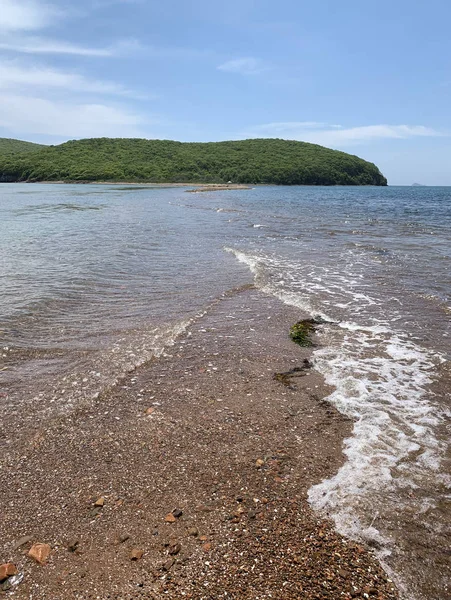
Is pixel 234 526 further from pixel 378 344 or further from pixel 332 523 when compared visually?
pixel 378 344

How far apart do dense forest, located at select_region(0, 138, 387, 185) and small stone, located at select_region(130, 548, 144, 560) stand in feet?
411

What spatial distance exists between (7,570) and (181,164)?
490 feet

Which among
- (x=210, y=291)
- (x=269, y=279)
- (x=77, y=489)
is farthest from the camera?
(x=269, y=279)

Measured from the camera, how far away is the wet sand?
313cm

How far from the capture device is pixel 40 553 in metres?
3.37

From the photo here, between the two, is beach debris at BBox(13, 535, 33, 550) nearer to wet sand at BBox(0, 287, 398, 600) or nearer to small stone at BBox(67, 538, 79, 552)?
wet sand at BBox(0, 287, 398, 600)

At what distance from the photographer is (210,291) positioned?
1178cm

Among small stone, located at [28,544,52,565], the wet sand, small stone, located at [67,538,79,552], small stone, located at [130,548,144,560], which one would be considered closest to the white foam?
the wet sand

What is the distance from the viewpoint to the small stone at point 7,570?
10.4 feet

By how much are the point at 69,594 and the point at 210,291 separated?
9.09m

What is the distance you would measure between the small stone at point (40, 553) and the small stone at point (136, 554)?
68 cm

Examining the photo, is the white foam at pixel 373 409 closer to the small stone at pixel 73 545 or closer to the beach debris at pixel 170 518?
the beach debris at pixel 170 518

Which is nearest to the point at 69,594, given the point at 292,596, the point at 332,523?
the point at 292,596

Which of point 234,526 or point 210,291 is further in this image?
point 210,291
